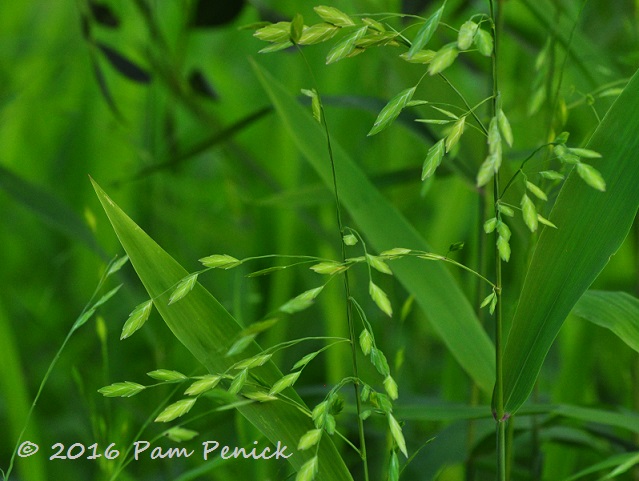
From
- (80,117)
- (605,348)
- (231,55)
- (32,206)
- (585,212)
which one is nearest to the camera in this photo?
(585,212)

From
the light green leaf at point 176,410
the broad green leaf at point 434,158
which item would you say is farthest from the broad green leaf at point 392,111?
the light green leaf at point 176,410

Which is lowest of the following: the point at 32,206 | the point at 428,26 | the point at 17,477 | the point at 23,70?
the point at 17,477

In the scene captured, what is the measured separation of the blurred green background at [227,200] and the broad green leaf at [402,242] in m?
0.04

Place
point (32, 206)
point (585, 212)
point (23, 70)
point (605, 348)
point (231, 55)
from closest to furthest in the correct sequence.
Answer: point (585, 212), point (32, 206), point (605, 348), point (23, 70), point (231, 55)

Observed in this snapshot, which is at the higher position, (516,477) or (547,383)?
(516,477)

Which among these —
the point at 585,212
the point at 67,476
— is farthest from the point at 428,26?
the point at 67,476

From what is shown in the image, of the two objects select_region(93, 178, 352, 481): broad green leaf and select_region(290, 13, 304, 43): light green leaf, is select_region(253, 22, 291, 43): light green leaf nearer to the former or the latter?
select_region(290, 13, 304, 43): light green leaf

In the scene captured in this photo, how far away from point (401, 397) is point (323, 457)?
28 centimetres

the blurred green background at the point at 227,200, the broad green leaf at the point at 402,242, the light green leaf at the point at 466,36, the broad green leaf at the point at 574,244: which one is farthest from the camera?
the blurred green background at the point at 227,200

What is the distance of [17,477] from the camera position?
762 millimetres

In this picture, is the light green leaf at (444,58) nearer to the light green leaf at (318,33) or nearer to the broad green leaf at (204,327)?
the light green leaf at (318,33)

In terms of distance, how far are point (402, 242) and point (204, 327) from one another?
16 cm

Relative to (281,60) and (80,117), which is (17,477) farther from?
(281,60)

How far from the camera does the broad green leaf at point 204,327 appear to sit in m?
0.35
